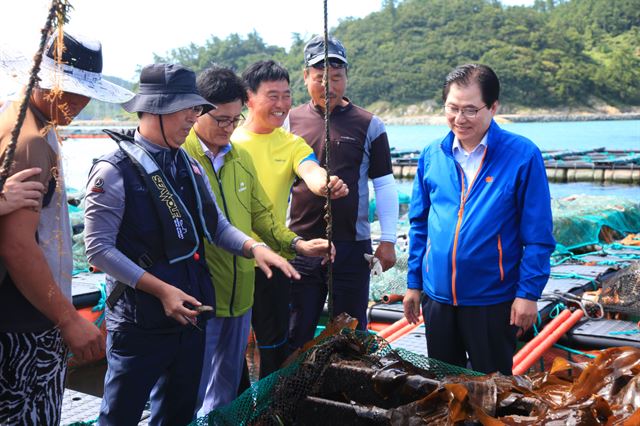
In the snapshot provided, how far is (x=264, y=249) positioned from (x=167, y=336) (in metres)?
0.55

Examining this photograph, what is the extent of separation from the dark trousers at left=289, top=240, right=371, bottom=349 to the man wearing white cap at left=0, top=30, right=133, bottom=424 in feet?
5.47

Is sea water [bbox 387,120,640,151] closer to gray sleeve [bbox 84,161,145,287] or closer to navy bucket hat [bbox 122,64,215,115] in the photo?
navy bucket hat [bbox 122,64,215,115]

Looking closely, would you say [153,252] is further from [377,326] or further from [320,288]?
[377,326]

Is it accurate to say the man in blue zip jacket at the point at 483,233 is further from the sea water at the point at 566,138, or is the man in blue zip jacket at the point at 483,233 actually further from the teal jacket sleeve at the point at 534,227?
the sea water at the point at 566,138

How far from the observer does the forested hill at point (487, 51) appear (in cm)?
8919

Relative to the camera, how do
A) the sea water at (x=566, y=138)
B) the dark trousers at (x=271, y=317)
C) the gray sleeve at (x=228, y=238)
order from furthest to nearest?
the sea water at (x=566, y=138) → the dark trousers at (x=271, y=317) → the gray sleeve at (x=228, y=238)

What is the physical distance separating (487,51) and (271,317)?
97.8 metres

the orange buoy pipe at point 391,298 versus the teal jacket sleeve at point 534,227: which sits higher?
the teal jacket sleeve at point 534,227

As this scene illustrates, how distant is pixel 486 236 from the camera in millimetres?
3090

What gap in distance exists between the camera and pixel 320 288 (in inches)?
155

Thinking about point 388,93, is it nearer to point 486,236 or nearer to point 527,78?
point 527,78

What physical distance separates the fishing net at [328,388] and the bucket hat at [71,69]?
113 centimetres

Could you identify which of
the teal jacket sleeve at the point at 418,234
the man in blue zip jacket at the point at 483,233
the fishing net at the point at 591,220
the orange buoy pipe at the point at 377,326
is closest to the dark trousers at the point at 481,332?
the man in blue zip jacket at the point at 483,233

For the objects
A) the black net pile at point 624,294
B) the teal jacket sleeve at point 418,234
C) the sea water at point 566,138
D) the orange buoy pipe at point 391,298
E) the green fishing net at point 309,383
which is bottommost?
the sea water at point 566,138
